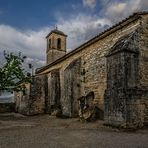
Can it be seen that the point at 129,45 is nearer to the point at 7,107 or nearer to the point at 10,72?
the point at 10,72

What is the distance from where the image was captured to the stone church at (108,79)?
370 inches

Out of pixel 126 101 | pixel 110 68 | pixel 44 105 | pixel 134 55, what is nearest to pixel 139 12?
pixel 134 55

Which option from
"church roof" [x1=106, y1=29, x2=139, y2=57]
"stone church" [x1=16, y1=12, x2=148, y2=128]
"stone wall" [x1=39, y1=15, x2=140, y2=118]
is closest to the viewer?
"stone church" [x1=16, y1=12, x2=148, y2=128]

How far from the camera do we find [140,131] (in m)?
8.87

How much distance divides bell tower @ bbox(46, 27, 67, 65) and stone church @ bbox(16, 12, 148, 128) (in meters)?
6.55

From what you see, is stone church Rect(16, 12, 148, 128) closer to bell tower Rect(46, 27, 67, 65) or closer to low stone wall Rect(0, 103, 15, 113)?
low stone wall Rect(0, 103, 15, 113)

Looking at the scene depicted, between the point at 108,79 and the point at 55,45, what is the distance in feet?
63.2

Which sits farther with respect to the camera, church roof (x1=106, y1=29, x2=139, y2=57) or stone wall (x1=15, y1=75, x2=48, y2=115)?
stone wall (x1=15, y1=75, x2=48, y2=115)

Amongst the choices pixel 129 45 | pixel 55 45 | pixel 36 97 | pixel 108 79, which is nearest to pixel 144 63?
pixel 129 45

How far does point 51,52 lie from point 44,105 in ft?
34.5

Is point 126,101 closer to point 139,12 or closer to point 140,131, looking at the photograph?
point 140,131

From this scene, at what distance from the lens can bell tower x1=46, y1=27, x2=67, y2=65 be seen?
93.4 feet

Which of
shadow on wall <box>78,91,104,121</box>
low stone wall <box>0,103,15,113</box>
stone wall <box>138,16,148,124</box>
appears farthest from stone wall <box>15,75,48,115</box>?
stone wall <box>138,16,148,124</box>

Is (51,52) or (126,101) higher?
(51,52)
